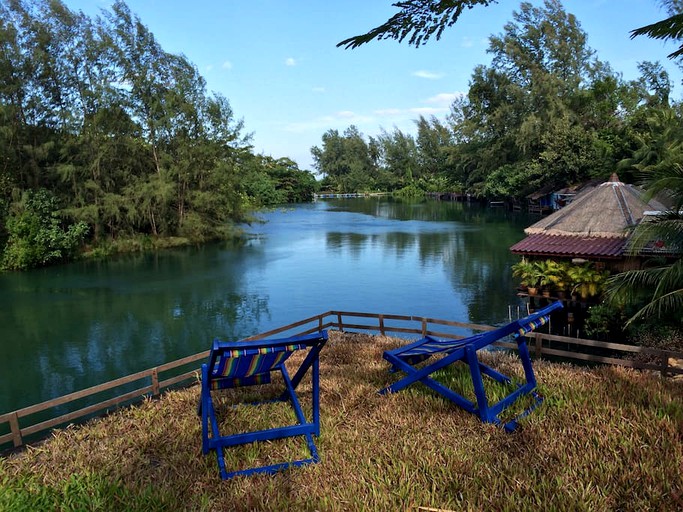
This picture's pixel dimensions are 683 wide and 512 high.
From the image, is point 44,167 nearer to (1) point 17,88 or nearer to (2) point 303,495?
(1) point 17,88

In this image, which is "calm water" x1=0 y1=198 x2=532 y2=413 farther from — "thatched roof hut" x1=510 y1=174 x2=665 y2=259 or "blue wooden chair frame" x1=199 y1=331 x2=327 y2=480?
"blue wooden chair frame" x1=199 y1=331 x2=327 y2=480

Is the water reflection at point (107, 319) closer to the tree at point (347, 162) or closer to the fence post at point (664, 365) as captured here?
the fence post at point (664, 365)

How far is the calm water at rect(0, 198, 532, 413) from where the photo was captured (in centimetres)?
1241

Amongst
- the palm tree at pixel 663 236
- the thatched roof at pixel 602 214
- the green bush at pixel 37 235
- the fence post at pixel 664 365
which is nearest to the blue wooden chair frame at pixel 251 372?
the fence post at pixel 664 365

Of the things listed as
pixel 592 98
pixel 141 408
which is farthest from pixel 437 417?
pixel 592 98

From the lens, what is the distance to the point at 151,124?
31.3m

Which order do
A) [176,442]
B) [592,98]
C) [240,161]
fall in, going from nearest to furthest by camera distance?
[176,442] → [240,161] → [592,98]

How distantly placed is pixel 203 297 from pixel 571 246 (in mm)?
13031

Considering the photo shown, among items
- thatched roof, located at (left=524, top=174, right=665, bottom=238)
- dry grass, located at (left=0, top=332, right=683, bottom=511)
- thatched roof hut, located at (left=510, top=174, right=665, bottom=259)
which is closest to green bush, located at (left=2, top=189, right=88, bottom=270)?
dry grass, located at (left=0, top=332, right=683, bottom=511)

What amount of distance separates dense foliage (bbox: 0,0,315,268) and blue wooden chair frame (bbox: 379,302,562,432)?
24.8m

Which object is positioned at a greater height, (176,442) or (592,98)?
(592,98)

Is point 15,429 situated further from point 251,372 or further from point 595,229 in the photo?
point 595,229

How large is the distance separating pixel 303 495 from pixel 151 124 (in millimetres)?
32032

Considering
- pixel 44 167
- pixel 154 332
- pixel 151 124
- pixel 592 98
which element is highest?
pixel 592 98
